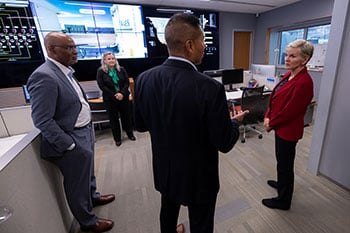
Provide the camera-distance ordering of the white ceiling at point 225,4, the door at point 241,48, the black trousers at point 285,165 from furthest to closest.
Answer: the door at point 241,48 → the white ceiling at point 225,4 → the black trousers at point 285,165

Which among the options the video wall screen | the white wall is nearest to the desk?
the white wall

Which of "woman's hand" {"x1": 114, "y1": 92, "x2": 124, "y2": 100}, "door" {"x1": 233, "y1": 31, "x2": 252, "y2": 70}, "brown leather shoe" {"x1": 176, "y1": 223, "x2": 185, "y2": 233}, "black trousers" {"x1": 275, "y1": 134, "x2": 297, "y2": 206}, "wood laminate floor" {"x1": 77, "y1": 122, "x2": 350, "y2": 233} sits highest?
"door" {"x1": 233, "y1": 31, "x2": 252, "y2": 70}

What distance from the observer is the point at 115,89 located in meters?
3.01

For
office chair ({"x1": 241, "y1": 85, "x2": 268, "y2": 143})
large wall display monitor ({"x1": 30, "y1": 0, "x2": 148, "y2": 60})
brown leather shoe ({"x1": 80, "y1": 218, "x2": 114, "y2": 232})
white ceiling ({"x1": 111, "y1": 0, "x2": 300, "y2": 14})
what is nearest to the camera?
brown leather shoe ({"x1": 80, "y1": 218, "x2": 114, "y2": 232})

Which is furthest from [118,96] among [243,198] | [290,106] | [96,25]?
[96,25]

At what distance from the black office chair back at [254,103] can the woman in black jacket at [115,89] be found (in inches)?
78.4

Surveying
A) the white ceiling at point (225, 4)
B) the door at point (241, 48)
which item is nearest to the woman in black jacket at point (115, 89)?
the white ceiling at point (225, 4)

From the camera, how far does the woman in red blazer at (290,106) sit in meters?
1.30

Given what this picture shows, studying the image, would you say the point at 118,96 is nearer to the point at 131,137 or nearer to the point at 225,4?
the point at 131,137

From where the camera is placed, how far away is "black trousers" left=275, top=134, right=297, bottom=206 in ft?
4.73

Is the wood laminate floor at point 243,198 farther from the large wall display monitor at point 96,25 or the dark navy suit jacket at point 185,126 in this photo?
the large wall display monitor at point 96,25

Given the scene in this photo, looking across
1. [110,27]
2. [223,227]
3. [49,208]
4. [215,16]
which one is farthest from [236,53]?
[49,208]

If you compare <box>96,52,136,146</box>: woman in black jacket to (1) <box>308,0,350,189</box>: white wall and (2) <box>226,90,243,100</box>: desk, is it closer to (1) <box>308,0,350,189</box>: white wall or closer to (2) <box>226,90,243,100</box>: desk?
(2) <box>226,90,243,100</box>: desk

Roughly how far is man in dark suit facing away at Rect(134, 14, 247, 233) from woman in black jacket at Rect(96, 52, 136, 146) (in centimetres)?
211
